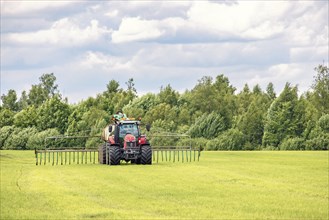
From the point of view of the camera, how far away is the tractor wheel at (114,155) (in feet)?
123

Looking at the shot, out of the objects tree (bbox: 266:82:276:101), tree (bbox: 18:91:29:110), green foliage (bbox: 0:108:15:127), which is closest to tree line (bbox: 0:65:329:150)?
green foliage (bbox: 0:108:15:127)

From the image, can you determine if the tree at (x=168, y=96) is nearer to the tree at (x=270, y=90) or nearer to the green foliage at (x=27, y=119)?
the green foliage at (x=27, y=119)

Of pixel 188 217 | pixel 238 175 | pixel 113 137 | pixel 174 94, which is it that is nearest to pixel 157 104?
pixel 174 94

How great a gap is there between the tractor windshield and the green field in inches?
237

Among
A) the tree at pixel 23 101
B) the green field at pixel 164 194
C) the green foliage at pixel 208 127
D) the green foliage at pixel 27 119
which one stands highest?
the tree at pixel 23 101

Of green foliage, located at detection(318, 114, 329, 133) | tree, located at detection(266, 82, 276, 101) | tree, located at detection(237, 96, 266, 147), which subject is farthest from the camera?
tree, located at detection(266, 82, 276, 101)

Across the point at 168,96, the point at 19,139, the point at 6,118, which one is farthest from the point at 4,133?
the point at 168,96

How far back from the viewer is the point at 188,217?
17.5m

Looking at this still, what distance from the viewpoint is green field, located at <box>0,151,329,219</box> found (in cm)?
1812

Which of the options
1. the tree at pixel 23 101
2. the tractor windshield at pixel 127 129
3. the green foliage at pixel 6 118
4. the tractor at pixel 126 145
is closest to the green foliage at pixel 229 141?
the green foliage at pixel 6 118

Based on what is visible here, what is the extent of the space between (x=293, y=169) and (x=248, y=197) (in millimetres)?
13655

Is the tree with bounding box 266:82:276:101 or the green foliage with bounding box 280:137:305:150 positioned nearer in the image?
the green foliage with bounding box 280:137:305:150

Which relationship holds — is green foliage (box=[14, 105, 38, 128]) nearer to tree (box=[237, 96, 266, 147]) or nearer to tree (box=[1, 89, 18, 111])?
tree (box=[237, 96, 266, 147])

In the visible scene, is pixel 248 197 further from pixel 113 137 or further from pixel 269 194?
pixel 113 137
